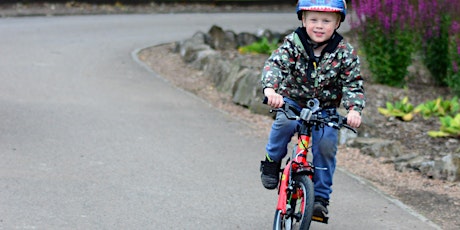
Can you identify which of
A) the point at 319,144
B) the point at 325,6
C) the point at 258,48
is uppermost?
the point at 325,6

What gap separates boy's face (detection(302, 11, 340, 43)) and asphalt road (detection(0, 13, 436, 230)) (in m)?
1.52

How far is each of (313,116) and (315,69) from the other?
0.38 metres

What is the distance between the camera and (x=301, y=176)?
225 inches

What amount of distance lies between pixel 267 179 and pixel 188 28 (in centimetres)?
1392

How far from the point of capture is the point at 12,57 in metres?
14.4

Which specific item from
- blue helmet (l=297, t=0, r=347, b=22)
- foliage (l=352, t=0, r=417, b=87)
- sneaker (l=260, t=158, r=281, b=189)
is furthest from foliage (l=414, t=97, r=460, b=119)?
blue helmet (l=297, t=0, r=347, b=22)

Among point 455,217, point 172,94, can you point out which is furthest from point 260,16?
point 455,217

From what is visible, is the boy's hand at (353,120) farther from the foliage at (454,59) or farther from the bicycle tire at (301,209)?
the foliage at (454,59)

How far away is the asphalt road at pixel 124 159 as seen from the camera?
6785 millimetres

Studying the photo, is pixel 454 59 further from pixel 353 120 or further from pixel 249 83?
pixel 353 120

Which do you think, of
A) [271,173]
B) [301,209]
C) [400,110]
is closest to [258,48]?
[400,110]

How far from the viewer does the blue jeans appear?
19.3ft

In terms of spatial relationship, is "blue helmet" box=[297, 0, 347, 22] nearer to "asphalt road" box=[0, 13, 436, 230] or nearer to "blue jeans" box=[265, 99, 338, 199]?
"blue jeans" box=[265, 99, 338, 199]

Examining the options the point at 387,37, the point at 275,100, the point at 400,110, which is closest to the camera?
the point at 275,100
